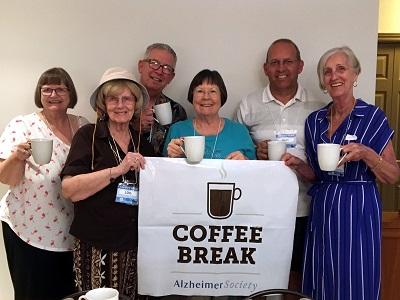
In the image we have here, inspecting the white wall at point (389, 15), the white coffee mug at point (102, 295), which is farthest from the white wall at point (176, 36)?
the white wall at point (389, 15)

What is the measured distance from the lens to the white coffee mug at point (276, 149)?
70.5 inches

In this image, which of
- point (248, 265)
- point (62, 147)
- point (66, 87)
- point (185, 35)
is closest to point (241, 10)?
point (185, 35)

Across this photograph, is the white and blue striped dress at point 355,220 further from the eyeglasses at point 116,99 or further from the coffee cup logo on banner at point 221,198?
the eyeglasses at point 116,99

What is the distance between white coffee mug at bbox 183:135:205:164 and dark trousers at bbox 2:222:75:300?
841 millimetres

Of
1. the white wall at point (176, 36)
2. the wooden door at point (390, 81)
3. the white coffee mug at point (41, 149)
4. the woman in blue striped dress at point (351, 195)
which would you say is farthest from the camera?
the wooden door at point (390, 81)

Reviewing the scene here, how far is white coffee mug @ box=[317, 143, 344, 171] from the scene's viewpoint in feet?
5.16

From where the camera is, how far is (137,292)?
175 centimetres

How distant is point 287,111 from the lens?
6.89 feet

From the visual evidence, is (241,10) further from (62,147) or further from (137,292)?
(137,292)

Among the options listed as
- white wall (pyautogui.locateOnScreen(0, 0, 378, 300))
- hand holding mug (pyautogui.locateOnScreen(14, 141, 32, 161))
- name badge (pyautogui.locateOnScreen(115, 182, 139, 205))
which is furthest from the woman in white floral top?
white wall (pyautogui.locateOnScreen(0, 0, 378, 300))

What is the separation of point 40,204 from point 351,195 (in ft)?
4.52

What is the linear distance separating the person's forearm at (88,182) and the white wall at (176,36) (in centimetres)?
88

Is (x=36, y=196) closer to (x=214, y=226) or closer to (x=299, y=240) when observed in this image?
(x=214, y=226)

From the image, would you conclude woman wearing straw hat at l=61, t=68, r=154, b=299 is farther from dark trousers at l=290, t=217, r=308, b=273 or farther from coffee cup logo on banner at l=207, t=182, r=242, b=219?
dark trousers at l=290, t=217, r=308, b=273
